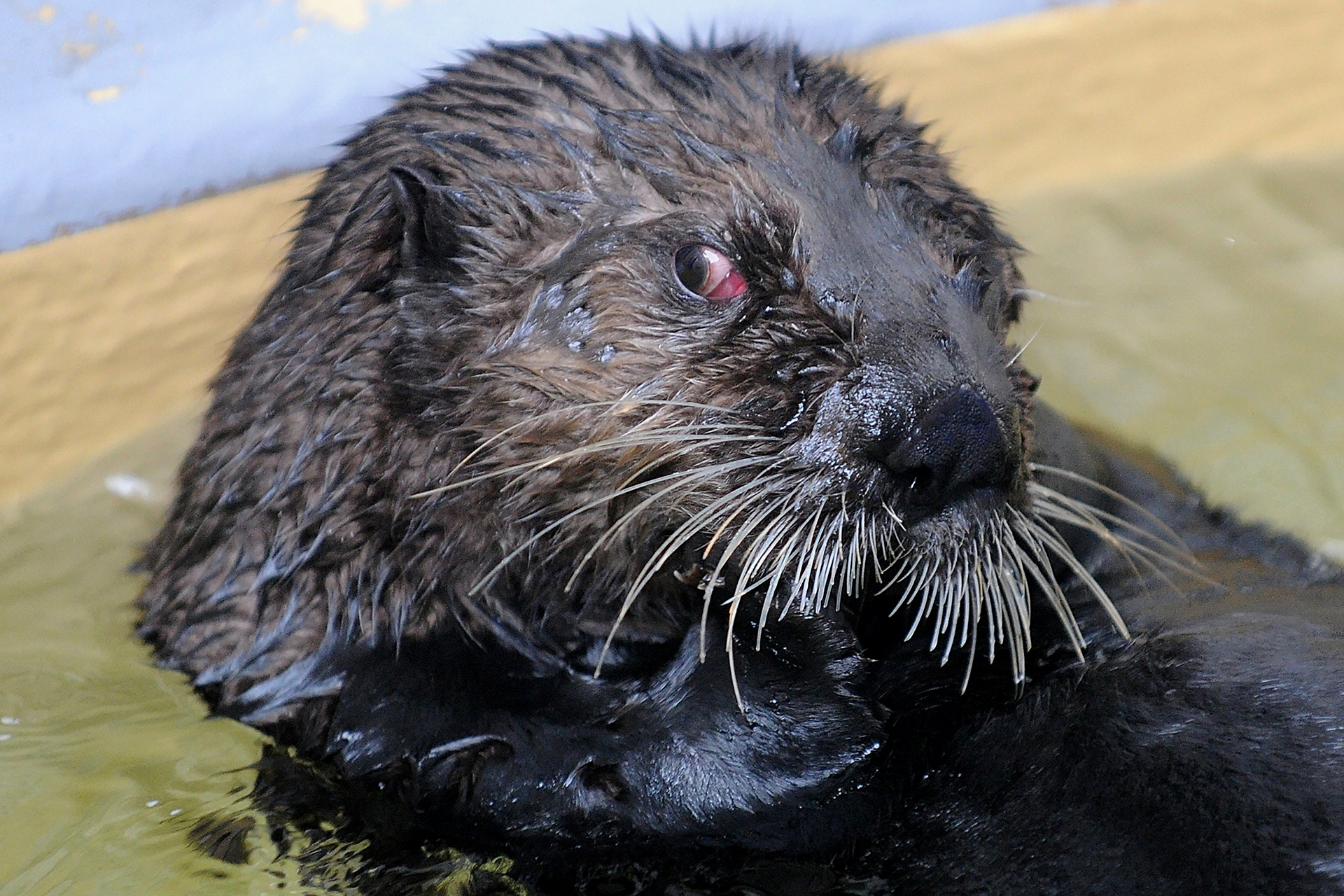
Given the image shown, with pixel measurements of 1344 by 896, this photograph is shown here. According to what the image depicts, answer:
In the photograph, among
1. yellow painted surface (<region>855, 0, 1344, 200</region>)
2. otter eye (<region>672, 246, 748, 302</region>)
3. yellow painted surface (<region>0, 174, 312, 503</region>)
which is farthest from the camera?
yellow painted surface (<region>855, 0, 1344, 200</region>)

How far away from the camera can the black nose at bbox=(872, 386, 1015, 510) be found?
2.15 meters

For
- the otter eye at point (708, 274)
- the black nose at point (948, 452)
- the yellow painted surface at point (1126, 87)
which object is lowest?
the black nose at point (948, 452)

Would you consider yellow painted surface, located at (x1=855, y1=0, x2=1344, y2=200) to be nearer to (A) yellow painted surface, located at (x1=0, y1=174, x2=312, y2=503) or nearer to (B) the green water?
(B) the green water

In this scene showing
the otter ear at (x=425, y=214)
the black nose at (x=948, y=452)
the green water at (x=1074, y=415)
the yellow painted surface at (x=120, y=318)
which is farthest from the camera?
the yellow painted surface at (x=120, y=318)

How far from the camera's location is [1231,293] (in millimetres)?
5258

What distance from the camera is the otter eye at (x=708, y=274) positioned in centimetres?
238

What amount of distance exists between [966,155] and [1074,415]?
158 cm

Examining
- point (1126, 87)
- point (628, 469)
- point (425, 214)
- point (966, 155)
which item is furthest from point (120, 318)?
point (1126, 87)

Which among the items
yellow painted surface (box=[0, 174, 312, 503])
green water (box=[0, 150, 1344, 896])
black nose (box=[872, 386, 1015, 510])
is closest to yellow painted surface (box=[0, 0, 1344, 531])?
yellow painted surface (box=[0, 174, 312, 503])

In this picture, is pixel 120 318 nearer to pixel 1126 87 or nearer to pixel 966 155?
pixel 966 155

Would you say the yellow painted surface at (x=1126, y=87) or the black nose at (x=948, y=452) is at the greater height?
the yellow painted surface at (x=1126, y=87)

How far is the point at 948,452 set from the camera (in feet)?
7.07

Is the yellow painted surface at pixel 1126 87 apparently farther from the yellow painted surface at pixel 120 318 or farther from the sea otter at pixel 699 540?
the sea otter at pixel 699 540

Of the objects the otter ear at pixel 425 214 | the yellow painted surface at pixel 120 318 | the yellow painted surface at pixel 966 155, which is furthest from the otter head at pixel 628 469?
the yellow painted surface at pixel 120 318
